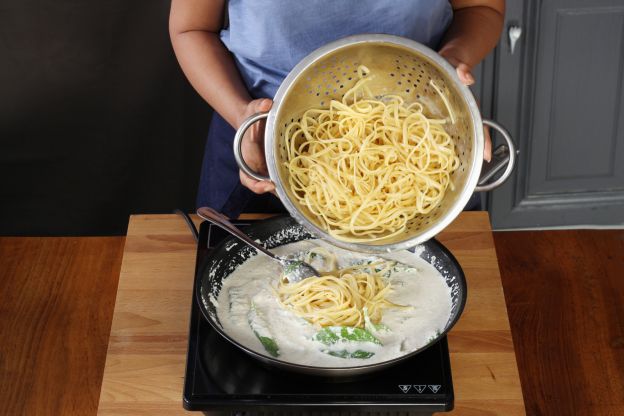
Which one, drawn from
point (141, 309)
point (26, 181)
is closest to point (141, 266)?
point (141, 309)

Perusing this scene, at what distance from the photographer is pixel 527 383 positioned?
171cm

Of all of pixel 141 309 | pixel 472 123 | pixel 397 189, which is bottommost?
pixel 141 309

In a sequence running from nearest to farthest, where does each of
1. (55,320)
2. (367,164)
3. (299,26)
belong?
(367,164)
(299,26)
(55,320)

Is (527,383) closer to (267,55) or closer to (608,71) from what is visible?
(267,55)

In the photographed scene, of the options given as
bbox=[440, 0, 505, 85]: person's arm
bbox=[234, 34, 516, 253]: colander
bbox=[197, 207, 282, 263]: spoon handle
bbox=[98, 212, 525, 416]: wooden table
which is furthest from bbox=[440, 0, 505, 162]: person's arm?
bbox=[197, 207, 282, 263]: spoon handle

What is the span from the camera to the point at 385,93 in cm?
137

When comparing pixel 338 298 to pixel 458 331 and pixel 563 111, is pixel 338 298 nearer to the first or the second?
pixel 458 331

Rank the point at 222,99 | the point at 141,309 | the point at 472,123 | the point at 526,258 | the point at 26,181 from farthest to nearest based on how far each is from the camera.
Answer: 1. the point at 26,181
2. the point at 526,258
3. the point at 222,99
4. the point at 141,309
5. the point at 472,123

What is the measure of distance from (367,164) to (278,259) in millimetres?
263

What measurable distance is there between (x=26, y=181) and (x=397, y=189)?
6.10 feet

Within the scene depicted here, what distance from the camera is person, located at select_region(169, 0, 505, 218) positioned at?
1622 mm

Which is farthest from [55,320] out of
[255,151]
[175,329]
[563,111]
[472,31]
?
[563,111]

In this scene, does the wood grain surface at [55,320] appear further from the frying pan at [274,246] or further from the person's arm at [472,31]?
the person's arm at [472,31]

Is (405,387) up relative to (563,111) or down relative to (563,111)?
up
